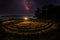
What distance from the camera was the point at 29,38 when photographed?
2434mm

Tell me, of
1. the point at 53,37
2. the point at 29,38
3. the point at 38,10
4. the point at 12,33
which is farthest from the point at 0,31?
the point at 38,10

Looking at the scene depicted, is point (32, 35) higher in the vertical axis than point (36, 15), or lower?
lower

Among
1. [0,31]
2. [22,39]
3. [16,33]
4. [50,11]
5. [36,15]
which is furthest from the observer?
[36,15]

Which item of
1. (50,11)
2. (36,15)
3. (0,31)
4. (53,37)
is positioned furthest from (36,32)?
(36,15)

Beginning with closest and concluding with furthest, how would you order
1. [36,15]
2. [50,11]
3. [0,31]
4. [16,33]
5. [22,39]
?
[22,39] → [16,33] → [0,31] → [50,11] → [36,15]

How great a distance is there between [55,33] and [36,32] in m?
0.48

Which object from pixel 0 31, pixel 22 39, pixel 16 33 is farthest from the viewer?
pixel 0 31

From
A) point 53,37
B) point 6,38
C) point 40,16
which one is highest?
point 40,16

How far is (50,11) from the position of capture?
16.7 ft

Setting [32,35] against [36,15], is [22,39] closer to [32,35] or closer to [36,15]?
[32,35]

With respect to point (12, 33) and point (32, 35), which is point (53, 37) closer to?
point (32, 35)

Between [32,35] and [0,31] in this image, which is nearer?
[32,35]

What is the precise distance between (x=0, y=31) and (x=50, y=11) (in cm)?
290

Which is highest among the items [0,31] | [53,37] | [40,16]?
[40,16]
